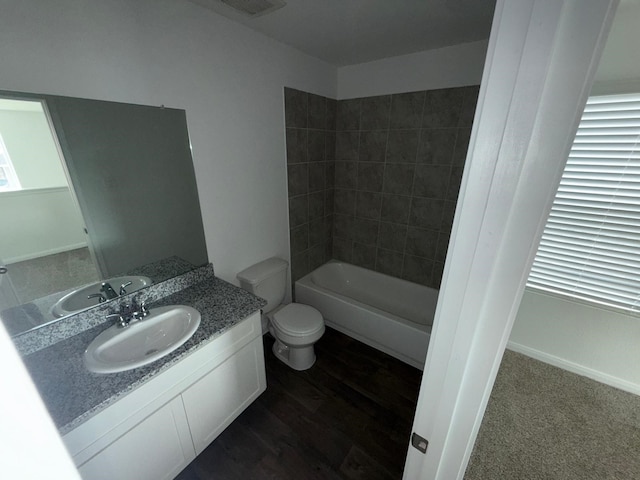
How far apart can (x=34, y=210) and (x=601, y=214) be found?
10.5 ft

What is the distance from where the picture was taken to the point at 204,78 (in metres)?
1.54

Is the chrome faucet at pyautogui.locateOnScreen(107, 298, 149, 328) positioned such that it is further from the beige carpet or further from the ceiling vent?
the beige carpet

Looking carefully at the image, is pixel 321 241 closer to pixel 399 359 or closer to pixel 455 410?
pixel 399 359

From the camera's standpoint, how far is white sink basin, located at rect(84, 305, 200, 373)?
1.12 m

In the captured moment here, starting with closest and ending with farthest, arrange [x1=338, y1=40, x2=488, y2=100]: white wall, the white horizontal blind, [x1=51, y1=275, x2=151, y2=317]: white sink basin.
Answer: [x1=51, y1=275, x2=151, y2=317]: white sink basin < the white horizontal blind < [x1=338, y1=40, x2=488, y2=100]: white wall

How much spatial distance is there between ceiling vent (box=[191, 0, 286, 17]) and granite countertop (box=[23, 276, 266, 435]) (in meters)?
1.61

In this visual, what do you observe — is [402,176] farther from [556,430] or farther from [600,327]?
[556,430]

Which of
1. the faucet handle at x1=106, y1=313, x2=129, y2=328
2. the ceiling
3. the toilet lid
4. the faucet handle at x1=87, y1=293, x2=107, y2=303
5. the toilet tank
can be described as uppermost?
the ceiling

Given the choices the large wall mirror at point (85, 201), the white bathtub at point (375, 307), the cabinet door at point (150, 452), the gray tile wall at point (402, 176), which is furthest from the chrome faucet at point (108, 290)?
the gray tile wall at point (402, 176)

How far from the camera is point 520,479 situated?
54.8 inches

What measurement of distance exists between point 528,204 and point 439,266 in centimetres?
219

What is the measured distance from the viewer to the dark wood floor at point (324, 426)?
1425 millimetres

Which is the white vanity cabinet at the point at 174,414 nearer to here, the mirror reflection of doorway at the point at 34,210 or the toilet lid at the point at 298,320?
the toilet lid at the point at 298,320

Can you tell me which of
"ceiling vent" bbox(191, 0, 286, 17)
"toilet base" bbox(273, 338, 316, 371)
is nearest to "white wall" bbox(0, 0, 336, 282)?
"ceiling vent" bbox(191, 0, 286, 17)
